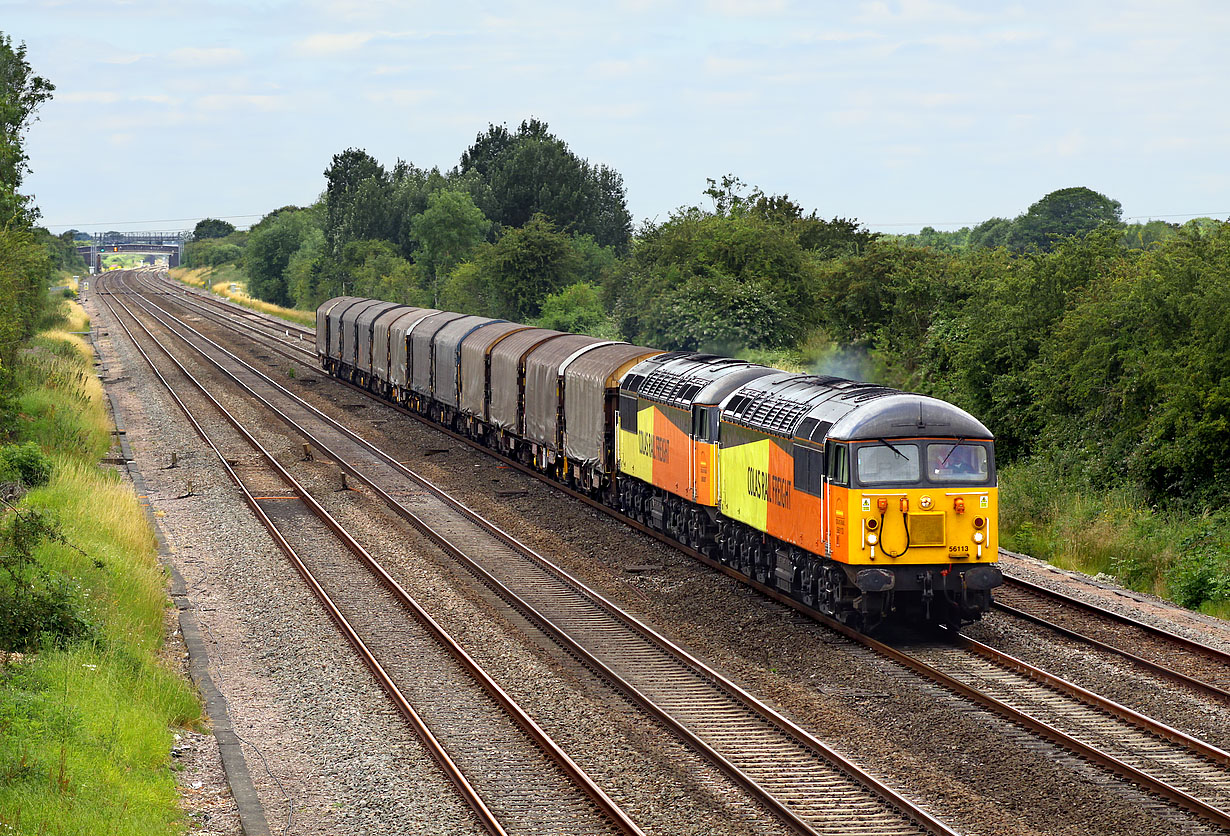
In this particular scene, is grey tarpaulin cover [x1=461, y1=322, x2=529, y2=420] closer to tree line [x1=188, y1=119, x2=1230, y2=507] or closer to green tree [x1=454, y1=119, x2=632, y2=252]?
tree line [x1=188, y1=119, x2=1230, y2=507]

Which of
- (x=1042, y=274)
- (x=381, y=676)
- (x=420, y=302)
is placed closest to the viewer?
(x=381, y=676)

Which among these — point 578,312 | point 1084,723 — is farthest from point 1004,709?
point 578,312

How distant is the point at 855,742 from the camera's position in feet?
47.4

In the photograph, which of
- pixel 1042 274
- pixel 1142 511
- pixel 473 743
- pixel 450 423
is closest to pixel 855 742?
pixel 473 743

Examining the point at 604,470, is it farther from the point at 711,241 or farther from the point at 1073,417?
the point at 711,241

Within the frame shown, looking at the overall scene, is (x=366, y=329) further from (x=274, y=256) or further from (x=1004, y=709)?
(x=274, y=256)

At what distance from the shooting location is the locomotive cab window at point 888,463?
1811 centimetres

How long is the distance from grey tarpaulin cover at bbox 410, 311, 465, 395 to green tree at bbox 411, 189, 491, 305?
4631 cm

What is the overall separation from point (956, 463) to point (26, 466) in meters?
19.5

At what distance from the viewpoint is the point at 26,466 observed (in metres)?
27.4

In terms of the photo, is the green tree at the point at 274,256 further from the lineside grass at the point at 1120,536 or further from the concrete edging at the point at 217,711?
the lineside grass at the point at 1120,536

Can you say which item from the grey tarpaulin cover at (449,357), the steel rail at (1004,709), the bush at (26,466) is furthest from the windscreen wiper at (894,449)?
the grey tarpaulin cover at (449,357)

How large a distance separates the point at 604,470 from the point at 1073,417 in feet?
38.7

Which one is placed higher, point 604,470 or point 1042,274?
point 1042,274
